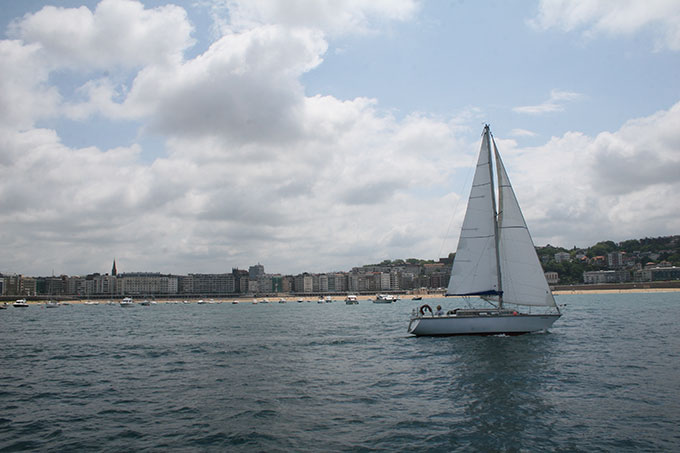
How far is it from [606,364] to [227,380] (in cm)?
1843

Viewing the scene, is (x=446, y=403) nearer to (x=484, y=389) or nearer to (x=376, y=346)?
(x=484, y=389)

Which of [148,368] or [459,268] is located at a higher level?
[459,268]

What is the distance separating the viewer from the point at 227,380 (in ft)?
73.6

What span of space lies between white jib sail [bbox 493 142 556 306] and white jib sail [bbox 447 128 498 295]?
2.37ft

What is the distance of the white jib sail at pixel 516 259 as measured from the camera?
34.6 m

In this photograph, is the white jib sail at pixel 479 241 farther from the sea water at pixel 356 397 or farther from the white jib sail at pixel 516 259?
the sea water at pixel 356 397

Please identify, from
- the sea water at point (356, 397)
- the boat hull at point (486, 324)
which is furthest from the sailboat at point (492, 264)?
the sea water at point (356, 397)

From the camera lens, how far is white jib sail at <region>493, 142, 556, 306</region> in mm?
34594

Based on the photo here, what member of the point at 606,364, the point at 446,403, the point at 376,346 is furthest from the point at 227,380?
the point at 606,364

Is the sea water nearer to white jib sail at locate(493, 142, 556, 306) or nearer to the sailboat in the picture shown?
the sailboat

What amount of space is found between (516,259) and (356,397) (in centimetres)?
2065

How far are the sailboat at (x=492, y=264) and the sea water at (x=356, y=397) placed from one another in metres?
1.59

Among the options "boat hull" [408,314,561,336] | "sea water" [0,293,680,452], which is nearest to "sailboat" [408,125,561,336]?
"boat hull" [408,314,561,336]

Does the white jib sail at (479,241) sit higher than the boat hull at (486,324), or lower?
higher
